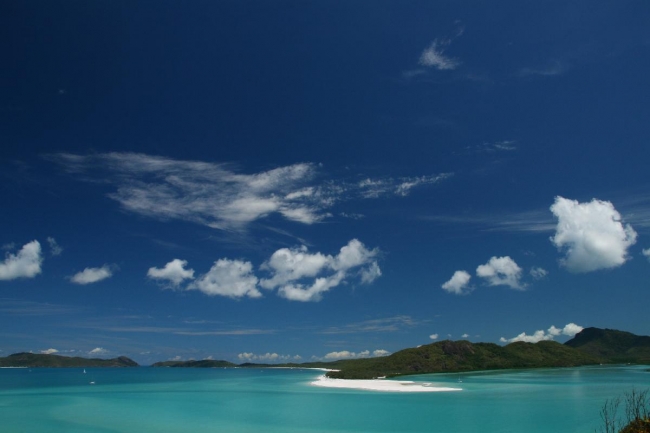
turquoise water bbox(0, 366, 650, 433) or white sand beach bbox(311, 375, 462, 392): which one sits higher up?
turquoise water bbox(0, 366, 650, 433)

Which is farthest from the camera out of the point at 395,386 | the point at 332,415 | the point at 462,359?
the point at 462,359

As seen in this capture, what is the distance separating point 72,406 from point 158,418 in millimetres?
20640

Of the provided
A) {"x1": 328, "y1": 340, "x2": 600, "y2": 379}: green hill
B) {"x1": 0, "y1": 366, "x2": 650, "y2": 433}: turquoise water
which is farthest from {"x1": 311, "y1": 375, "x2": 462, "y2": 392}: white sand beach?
{"x1": 328, "y1": 340, "x2": 600, "y2": 379}: green hill

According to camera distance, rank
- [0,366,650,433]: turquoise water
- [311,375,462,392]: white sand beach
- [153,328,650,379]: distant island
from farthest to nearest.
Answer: [153,328,650,379]: distant island < [311,375,462,392]: white sand beach < [0,366,650,433]: turquoise water

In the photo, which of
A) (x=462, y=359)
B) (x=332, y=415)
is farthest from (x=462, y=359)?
(x=332, y=415)

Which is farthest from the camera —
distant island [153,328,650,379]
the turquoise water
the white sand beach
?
distant island [153,328,650,379]

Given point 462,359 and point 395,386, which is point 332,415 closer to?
point 395,386

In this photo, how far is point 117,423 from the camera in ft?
127

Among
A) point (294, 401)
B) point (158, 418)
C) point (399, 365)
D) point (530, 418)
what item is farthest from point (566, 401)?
point (399, 365)

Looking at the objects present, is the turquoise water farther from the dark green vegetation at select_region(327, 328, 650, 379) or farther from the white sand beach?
the dark green vegetation at select_region(327, 328, 650, 379)

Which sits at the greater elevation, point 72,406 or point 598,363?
point 72,406

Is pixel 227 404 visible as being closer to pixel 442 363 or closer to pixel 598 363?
pixel 442 363

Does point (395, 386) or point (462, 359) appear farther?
point (462, 359)

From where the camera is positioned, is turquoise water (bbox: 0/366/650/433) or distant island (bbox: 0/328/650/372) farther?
distant island (bbox: 0/328/650/372)
